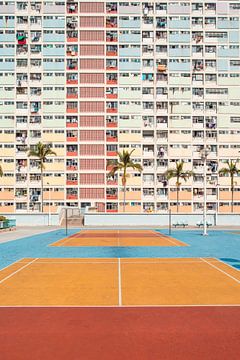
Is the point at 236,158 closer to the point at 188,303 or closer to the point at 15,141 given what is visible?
the point at 15,141

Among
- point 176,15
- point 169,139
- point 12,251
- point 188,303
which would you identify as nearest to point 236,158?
point 169,139

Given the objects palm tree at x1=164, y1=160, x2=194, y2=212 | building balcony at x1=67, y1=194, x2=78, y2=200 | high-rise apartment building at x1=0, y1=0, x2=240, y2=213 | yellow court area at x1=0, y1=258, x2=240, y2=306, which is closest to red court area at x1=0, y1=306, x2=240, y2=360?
yellow court area at x1=0, y1=258, x2=240, y2=306

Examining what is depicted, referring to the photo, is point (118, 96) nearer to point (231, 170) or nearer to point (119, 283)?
point (231, 170)

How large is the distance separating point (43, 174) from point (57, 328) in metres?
83.7

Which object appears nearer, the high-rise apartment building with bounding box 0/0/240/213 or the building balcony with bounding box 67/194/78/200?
the building balcony with bounding box 67/194/78/200

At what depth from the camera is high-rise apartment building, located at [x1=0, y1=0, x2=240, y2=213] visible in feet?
303

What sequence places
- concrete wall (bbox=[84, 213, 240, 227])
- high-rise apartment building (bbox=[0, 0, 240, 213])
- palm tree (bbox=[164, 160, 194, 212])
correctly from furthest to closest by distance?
high-rise apartment building (bbox=[0, 0, 240, 213])
palm tree (bbox=[164, 160, 194, 212])
concrete wall (bbox=[84, 213, 240, 227])

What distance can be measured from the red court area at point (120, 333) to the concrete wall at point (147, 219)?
5822 centimetres

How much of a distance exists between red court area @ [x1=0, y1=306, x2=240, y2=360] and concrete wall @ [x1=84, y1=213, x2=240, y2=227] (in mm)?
58224

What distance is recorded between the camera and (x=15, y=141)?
305 ft

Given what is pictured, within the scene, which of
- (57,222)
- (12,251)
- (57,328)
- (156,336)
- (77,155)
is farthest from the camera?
(77,155)

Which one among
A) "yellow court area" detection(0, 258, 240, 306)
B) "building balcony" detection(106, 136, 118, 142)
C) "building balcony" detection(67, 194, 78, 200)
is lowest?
"yellow court area" detection(0, 258, 240, 306)

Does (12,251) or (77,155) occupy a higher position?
(77,155)

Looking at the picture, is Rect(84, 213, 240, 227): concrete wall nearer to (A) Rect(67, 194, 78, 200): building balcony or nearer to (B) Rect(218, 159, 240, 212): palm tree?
(B) Rect(218, 159, 240, 212): palm tree
